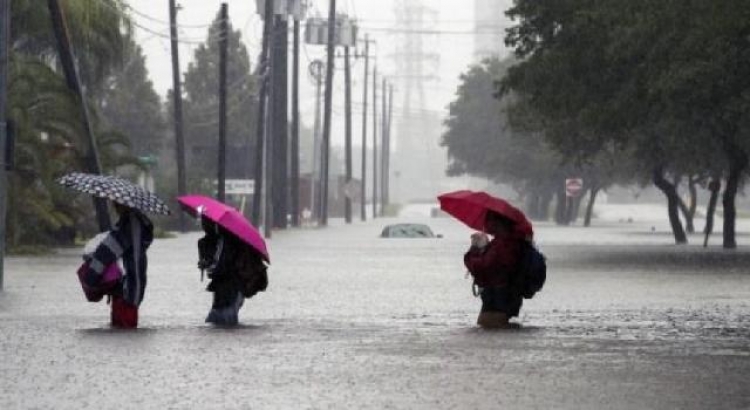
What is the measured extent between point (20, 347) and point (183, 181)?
187 ft

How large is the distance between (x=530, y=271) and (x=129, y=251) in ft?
13.0

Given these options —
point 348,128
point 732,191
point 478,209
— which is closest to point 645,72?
point 732,191

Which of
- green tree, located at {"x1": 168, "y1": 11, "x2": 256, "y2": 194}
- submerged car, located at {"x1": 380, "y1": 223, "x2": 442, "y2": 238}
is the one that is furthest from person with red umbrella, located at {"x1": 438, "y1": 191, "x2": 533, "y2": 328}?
green tree, located at {"x1": 168, "y1": 11, "x2": 256, "y2": 194}

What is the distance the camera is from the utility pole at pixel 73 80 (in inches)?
1681

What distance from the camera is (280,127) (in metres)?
89.2

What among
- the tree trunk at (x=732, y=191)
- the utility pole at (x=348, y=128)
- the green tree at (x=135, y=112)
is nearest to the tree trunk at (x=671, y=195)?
the tree trunk at (x=732, y=191)

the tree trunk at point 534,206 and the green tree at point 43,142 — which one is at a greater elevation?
the green tree at point 43,142

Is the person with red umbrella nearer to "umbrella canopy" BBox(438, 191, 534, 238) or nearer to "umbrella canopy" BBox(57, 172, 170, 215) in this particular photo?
"umbrella canopy" BBox(438, 191, 534, 238)

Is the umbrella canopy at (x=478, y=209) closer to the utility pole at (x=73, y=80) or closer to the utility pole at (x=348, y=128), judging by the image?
the utility pole at (x=73, y=80)

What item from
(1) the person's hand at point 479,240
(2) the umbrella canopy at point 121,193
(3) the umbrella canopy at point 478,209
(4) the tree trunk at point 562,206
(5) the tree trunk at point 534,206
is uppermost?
(2) the umbrella canopy at point 121,193

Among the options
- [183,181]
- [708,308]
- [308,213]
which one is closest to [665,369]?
[708,308]

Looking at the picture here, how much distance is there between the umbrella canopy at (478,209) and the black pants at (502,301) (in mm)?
→ 638

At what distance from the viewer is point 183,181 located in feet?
249

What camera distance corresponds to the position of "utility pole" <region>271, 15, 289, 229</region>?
8869cm
